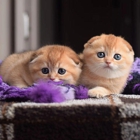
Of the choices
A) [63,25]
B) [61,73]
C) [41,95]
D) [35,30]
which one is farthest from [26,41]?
[41,95]

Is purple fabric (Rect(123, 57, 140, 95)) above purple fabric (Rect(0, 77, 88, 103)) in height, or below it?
below

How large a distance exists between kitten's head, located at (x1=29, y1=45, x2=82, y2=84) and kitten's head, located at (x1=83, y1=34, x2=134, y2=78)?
46mm

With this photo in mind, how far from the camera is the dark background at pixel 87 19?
3.72 m

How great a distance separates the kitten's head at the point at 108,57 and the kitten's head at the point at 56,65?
46 millimetres

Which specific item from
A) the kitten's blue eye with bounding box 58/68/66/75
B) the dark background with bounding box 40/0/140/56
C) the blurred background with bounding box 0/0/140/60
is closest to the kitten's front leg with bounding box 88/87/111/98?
the kitten's blue eye with bounding box 58/68/66/75

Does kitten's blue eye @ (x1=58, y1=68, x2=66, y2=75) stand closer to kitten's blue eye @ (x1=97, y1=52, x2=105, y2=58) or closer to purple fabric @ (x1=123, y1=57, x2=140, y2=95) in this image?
kitten's blue eye @ (x1=97, y1=52, x2=105, y2=58)

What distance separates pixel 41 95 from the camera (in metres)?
0.82

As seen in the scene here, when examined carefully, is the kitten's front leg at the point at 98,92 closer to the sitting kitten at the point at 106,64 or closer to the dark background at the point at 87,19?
the sitting kitten at the point at 106,64

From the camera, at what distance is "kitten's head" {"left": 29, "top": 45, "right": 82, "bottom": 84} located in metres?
1.03

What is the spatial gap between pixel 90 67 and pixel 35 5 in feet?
6.49

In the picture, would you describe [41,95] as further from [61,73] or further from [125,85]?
[125,85]

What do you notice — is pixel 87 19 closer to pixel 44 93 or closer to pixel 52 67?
pixel 52 67

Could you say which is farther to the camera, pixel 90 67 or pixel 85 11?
pixel 85 11

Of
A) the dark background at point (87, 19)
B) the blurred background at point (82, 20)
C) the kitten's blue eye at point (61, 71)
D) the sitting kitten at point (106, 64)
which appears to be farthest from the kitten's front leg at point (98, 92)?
the dark background at point (87, 19)
